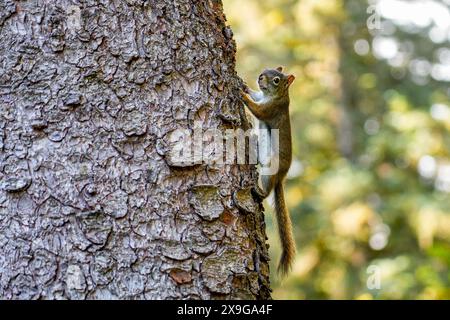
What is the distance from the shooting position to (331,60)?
830cm

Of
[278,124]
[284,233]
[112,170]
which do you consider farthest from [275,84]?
[112,170]

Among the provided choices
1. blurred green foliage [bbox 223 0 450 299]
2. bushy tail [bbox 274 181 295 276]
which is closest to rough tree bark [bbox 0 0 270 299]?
bushy tail [bbox 274 181 295 276]

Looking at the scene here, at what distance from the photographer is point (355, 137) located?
8617 millimetres

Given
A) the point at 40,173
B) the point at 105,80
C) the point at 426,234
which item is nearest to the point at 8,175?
the point at 40,173

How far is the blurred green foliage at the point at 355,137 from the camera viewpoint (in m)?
7.12

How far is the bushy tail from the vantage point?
2656 mm

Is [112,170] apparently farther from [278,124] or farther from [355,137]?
[355,137]

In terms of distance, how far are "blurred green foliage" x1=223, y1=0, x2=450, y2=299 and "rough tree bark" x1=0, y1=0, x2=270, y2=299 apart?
4.57 m

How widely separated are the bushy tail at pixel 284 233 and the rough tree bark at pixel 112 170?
2.76 ft

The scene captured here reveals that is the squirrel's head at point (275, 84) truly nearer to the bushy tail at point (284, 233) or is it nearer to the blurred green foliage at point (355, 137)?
the bushy tail at point (284, 233)

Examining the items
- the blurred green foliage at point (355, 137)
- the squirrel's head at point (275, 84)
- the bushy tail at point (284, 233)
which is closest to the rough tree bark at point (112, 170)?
the bushy tail at point (284, 233)

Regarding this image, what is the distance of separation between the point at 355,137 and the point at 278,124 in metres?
5.67

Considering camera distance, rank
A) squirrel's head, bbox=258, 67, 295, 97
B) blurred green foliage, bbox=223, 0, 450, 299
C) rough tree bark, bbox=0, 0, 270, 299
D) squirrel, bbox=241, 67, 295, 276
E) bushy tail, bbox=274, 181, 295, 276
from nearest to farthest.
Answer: rough tree bark, bbox=0, 0, 270, 299 → bushy tail, bbox=274, 181, 295, 276 → squirrel, bbox=241, 67, 295, 276 → squirrel's head, bbox=258, 67, 295, 97 → blurred green foliage, bbox=223, 0, 450, 299

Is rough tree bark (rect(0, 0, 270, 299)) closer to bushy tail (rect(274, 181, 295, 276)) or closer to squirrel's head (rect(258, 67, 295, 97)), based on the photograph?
bushy tail (rect(274, 181, 295, 276))
